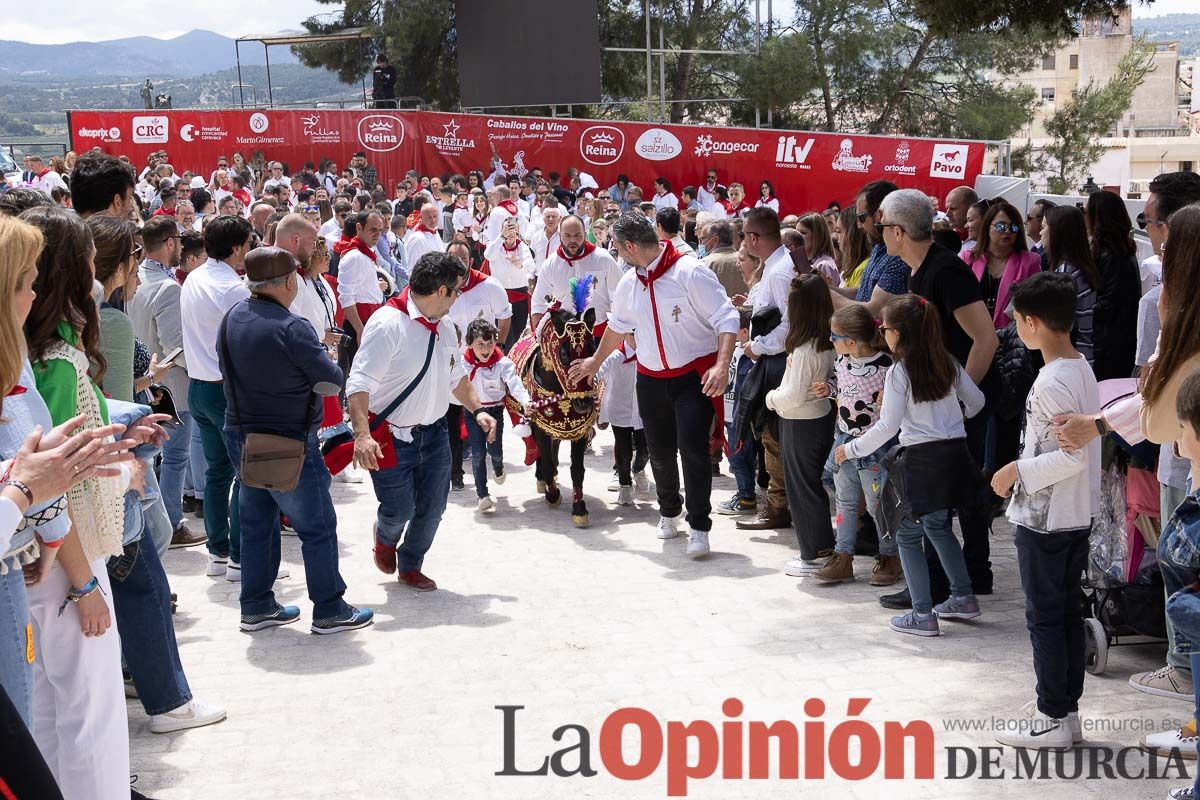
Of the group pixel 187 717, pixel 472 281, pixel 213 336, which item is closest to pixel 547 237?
pixel 472 281

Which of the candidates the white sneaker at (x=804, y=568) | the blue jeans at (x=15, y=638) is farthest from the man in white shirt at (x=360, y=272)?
the blue jeans at (x=15, y=638)

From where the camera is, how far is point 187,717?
462 cm

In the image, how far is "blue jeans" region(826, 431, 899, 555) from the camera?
5898 millimetres

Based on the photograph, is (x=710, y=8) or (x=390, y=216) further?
(x=710, y=8)

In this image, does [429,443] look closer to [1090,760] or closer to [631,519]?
[631,519]

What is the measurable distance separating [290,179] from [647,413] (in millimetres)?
16469

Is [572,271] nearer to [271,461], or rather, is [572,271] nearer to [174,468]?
[174,468]

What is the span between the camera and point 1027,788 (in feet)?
12.9

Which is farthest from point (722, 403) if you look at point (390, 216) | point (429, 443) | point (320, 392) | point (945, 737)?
point (390, 216)

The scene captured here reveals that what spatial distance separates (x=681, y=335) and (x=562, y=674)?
96.5 inches

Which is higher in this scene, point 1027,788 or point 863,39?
point 863,39

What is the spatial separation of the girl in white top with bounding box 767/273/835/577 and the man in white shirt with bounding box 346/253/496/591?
1.82 metres

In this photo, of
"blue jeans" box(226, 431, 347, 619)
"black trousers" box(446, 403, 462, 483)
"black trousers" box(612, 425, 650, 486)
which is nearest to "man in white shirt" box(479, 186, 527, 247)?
"black trousers" box(446, 403, 462, 483)

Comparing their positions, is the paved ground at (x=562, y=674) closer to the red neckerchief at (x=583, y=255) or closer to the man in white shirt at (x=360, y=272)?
the red neckerchief at (x=583, y=255)
